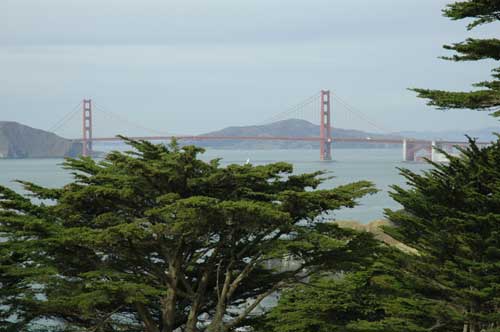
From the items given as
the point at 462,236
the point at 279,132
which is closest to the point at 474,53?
the point at 462,236

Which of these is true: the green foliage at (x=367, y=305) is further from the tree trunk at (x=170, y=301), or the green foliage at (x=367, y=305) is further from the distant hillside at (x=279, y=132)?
the distant hillside at (x=279, y=132)

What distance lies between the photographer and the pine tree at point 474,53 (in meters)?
10.4

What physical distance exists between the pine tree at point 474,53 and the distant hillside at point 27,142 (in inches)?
4071

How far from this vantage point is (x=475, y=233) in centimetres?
1289

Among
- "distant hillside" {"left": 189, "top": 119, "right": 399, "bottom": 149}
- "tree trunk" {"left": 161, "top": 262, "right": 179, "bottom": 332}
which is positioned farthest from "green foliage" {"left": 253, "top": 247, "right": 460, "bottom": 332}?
"distant hillside" {"left": 189, "top": 119, "right": 399, "bottom": 149}

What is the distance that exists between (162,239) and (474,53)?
4.55 meters

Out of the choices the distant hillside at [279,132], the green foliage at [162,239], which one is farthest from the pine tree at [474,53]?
the distant hillside at [279,132]

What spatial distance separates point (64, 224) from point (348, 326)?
4.78 meters

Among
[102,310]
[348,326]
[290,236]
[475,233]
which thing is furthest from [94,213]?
[475,233]

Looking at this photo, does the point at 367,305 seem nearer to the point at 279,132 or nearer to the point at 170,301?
the point at 170,301

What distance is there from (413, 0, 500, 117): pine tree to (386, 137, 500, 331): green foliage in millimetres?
2296

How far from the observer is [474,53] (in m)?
10.9

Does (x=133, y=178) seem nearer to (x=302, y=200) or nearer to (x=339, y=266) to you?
(x=302, y=200)

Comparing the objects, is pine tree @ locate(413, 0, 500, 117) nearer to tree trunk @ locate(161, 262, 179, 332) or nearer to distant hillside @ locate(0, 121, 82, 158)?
tree trunk @ locate(161, 262, 179, 332)
